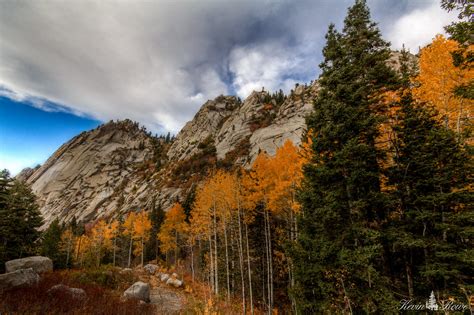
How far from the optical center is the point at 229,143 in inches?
2616

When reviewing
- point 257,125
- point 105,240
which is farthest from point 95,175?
point 257,125

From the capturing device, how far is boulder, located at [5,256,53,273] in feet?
44.3

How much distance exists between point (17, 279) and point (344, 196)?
14.5 m

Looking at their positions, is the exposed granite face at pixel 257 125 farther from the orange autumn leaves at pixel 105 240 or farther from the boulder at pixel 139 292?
the boulder at pixel 139 292

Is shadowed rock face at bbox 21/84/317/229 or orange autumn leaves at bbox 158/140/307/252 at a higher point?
shadowed rock face at bbox 21/84/317/229

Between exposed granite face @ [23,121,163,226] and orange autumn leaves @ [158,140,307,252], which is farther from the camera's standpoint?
exposed granite face @ [23,121,163,226]

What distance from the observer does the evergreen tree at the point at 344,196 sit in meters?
7.05

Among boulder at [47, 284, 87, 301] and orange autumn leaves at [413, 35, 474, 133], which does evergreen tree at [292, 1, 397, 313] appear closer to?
orange autumn leaves at [413, 35, 474, 133]

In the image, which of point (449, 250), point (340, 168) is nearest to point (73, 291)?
point (340, 168)

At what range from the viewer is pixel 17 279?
28.6ft

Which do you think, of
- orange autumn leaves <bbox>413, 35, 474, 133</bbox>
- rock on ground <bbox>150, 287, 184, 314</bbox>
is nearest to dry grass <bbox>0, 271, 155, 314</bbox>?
rock on ground <bbox>150, 287, 184, 314</bbox>

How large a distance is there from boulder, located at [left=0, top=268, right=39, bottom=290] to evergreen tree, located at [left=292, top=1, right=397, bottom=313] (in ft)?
38.8

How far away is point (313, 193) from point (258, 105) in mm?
73039

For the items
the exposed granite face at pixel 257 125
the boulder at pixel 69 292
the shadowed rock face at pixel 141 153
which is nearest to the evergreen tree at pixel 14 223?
the boulder at pixel 69 292
